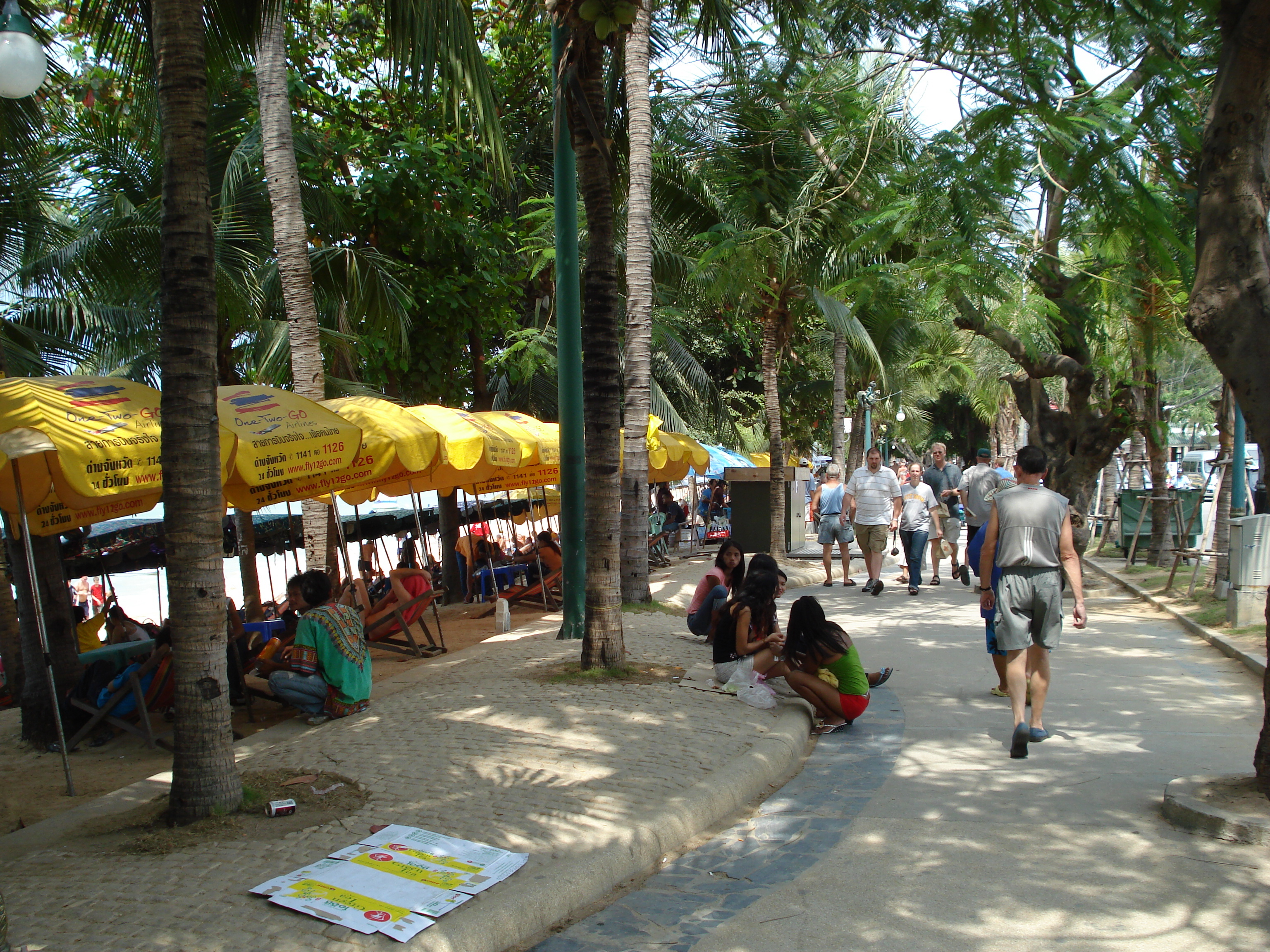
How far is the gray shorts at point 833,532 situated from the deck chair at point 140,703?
9.53 metres

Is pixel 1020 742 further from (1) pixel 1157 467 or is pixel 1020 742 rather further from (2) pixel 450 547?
(1) pixel 1157 467

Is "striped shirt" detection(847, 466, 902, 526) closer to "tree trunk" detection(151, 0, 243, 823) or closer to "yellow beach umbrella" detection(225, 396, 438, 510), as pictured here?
"yellow beach umbrella" detection(225, 396, 438, 510)

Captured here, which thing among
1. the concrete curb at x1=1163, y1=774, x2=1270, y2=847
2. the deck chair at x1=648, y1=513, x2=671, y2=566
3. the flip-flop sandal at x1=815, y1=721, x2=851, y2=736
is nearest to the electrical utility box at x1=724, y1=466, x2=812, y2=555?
the deck chair at x1=648, y1=513, x2=671, y2=566

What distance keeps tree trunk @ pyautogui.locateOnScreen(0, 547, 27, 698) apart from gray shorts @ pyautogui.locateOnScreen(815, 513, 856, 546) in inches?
401

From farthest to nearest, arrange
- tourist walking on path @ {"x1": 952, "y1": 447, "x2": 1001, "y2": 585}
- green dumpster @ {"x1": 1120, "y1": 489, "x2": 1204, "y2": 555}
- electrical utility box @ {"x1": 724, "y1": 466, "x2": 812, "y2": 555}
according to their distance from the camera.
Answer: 1. electrical utility box @ {"x1": 724, "y1": 466, "x2": 812, "y2": 555}
2. green dumpster @ {"x1": 1120, "y1": 489, "x2": 1204, "y2": 555}
3. tourist walking on path @ {"x1": 952, "y1": 447, "x2": 1001, "y2": 585}

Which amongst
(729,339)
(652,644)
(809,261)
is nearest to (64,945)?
(652,644)

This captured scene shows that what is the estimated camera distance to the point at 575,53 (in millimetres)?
7613

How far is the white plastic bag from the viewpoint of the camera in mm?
6996

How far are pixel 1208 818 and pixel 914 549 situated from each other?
9319 mm

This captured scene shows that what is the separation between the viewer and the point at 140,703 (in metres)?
6.80

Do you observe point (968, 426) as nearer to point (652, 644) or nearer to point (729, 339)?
point (729, 339)

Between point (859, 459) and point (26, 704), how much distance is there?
113ft

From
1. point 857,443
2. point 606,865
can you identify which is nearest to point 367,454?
point 606,865

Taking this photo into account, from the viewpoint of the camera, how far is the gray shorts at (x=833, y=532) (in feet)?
46.8
